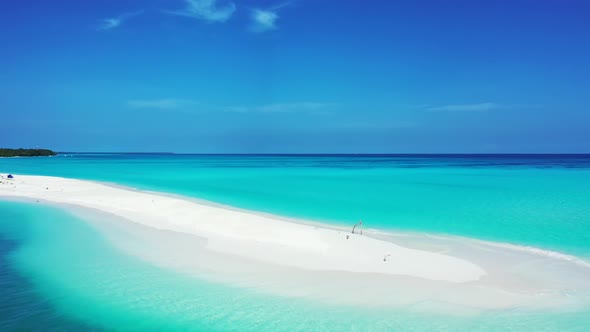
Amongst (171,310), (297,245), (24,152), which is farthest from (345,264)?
(24,152)

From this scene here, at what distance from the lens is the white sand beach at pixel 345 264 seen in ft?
23.3

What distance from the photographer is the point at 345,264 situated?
8844 mm

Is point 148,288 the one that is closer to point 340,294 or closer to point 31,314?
point 31,314

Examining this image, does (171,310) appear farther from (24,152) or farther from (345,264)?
(24,152)

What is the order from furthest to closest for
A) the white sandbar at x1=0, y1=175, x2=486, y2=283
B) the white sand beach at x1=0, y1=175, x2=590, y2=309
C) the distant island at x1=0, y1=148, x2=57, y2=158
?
the distant island at x1=0, y1=148, x2=57, y2=158, the white sandbar at x1=0, y1=175, x2=486, y2=283, the white sand beach at x1=0, y1=175, x2=590, y2=309

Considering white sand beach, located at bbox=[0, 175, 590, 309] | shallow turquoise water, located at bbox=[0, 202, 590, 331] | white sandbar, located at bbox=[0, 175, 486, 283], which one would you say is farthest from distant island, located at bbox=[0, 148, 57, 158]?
shallow turquoise water, located at bbox=[0, 202, 590, 331]

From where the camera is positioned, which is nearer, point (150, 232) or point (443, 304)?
point (443, 304)

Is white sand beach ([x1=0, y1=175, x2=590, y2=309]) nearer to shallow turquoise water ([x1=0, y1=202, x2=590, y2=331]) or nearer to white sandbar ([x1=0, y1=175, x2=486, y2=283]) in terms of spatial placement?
white sandbar ([x1=0, y1=175, x2=486, y2=283])

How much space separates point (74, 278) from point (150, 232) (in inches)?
167

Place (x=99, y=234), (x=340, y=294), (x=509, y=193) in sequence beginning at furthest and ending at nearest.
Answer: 1. (x=509, y=193)
2. (x=99, y=234)
3. (x=340, y=294)

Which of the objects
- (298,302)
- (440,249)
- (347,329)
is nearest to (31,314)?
(298,302)

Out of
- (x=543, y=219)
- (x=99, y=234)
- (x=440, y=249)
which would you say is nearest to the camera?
(x=440, y=249)

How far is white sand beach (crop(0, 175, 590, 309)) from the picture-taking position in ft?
23.3

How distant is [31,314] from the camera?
608 cm
